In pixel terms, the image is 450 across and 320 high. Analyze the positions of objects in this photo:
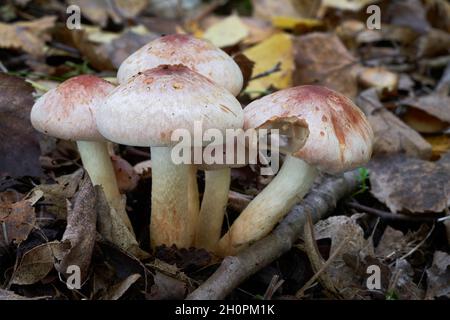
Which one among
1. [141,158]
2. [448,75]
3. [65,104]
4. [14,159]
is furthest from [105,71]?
[448,75]

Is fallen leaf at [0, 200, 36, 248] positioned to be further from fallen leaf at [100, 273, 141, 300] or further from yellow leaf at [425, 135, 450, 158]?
yellow leaf at [425, 135, 450, 158]

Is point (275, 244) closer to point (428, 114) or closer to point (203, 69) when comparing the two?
point (203, 69)

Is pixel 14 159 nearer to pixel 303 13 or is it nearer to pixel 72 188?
pixel 72 188

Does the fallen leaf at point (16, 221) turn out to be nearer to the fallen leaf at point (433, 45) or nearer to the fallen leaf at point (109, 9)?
the fallen leaf at point (109, 9)

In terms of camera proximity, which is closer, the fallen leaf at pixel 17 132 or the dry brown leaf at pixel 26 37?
the fallen leaf at pixel 17 132

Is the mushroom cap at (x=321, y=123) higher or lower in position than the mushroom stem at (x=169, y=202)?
higher

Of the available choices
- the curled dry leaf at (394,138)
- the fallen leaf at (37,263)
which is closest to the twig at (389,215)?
the curled dry leaf at (394,138)

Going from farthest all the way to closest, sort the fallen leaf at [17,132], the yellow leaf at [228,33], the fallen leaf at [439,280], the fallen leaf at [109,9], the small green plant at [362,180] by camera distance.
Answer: the fallen leaf at [109,9]
the yellow leaf at [228,33]
the small green plant at [362,180]
the fallen leaf at [17,132]
the fallen leaf at [439,280]
